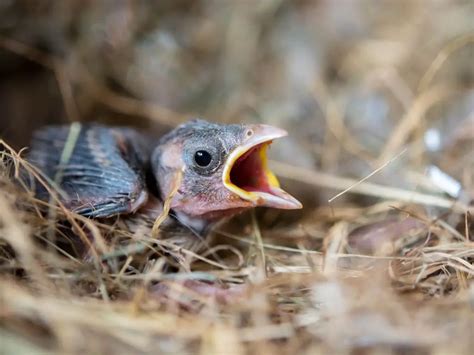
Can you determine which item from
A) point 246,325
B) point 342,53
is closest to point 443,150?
point 342,53

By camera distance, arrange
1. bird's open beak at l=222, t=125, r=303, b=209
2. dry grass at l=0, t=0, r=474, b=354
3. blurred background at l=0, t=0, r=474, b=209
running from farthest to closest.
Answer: blurred background at l=0, t=0, r=474, b=209
bird's open beak at l=222, t=125, r=303, b=209
dry grass at l=0, t=0, r=474, b=354

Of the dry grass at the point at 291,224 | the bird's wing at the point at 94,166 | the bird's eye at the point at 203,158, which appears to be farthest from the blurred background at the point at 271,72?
the bird's eye at the point at 203,158

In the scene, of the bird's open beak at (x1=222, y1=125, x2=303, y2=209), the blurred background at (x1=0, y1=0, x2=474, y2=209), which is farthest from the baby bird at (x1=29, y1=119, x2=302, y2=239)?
the blurred background at (x1=0, y1=0, x2=474, y2=209)

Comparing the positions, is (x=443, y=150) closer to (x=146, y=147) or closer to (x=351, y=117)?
(x=351, y=117)

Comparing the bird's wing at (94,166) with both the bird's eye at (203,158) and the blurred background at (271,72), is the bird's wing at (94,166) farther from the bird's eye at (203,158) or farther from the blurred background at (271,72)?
the blurred background at (271,72)

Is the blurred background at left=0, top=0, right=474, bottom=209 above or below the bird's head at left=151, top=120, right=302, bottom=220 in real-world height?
above

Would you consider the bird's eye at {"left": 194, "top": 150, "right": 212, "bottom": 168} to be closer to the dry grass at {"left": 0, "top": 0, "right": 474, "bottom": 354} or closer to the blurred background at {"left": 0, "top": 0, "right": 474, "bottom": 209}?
the dry grass at {"left": 0, "top": 0, "right": 474, "bottom": 354}

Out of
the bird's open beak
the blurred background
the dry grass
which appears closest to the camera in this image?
the dry grass

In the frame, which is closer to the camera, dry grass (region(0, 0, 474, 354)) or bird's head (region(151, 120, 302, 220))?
dry grass (region(0, 0, 474, 354))
